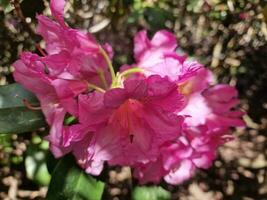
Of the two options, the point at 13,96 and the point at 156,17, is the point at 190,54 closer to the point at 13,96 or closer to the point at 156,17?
the point at 156,17

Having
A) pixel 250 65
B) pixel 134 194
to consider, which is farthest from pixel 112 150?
pixel 250 65

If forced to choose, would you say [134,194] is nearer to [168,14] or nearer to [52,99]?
[52,99]

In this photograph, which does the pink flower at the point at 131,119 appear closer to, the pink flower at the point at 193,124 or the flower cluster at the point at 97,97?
the flower cluster at the point at 97,97

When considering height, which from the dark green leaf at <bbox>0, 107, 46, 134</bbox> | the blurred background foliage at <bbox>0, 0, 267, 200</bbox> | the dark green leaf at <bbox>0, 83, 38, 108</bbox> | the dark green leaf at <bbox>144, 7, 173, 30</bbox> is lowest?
the blurred background foliage at <bbox>0, 0, 267, 200</bbox>

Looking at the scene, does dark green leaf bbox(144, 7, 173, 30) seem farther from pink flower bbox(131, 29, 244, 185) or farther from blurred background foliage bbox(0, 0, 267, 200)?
pink flower bbox(131, 29, 244, 185)

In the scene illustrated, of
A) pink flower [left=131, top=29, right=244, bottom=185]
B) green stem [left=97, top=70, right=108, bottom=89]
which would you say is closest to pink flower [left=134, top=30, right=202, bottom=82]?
pink flower [left=131, top=29, right=244, bottom=185]

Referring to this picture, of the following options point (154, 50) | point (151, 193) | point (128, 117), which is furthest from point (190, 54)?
point (128, 117)
